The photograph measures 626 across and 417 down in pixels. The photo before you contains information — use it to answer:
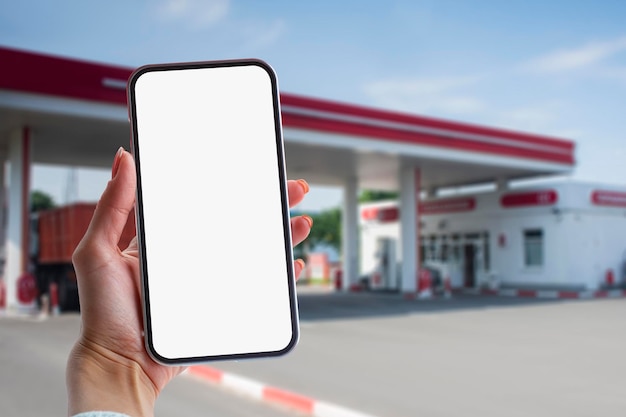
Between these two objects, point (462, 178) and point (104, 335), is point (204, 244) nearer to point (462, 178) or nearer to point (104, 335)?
point (104, 335)

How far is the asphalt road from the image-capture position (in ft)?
22.4

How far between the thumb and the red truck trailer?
15580 millimetres

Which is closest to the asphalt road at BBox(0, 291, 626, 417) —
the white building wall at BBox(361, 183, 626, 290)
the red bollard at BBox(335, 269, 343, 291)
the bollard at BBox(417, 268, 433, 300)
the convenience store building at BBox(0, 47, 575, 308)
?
the convenience store building at BBox(0, 47, 575, 308)

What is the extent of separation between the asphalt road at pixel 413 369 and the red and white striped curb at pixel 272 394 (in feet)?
0.51

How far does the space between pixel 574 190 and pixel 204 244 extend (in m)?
27.7

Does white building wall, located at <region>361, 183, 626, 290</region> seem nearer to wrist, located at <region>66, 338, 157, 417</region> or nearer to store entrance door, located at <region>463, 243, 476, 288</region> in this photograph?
store entrance door, located at <region>463, 243, 476, 288</region>

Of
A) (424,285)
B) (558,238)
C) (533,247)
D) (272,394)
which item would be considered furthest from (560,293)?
(272,394)

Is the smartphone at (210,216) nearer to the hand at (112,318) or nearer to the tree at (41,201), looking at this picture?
the hand at (112,318)

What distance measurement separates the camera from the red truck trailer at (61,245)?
1772cm

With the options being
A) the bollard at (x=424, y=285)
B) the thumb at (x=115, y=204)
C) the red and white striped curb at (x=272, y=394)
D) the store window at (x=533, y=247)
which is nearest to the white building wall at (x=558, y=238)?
the store window at (x=533, y=247)

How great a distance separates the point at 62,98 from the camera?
16531mm

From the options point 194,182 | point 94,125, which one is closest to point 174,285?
point 194,182

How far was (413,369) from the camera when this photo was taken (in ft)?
29.3

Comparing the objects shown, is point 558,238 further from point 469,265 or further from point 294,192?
point 294,192
